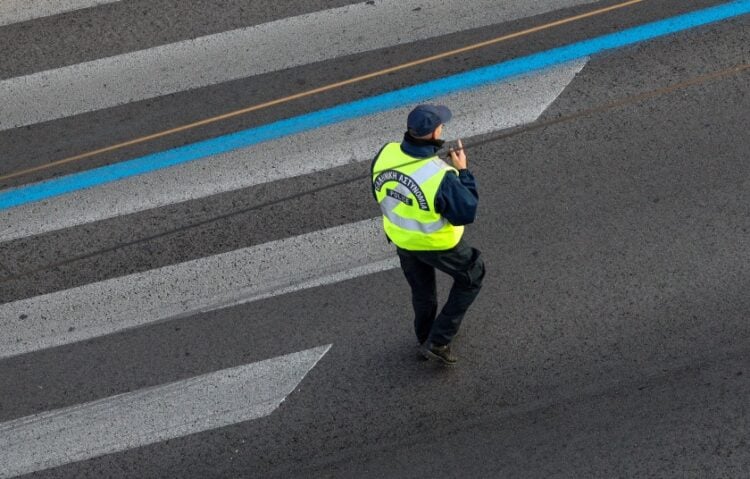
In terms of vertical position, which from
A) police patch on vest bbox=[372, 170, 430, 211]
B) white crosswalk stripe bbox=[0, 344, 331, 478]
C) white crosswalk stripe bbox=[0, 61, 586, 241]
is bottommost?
white crosswalk stripe bbox=[0, 344, 331, 478]

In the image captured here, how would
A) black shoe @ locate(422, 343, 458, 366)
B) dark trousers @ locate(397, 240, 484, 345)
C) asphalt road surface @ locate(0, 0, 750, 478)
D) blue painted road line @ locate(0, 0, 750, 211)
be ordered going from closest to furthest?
dark trousers @ locate(397, 240, 484, 345), asphalt road surface @ locate(0, 0, 750, 478), black shoe @ locate(422, 343, 458, 366), blue painted road line @ locate(0, 0, 750, 211)

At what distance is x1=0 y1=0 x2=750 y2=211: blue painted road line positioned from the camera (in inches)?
350

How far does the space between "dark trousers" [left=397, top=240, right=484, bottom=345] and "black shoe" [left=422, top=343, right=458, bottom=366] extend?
55 mm

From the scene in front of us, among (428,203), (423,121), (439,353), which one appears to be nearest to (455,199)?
(428,203)

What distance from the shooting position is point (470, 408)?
7262 mm

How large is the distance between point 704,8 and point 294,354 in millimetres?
4899

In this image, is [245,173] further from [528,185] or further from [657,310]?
[657,310]

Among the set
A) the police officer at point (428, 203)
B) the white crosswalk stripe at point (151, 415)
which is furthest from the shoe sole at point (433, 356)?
the white crosswalk stripe at point (151, 415)

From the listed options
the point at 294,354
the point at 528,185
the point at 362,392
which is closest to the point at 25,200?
the point at 294,354

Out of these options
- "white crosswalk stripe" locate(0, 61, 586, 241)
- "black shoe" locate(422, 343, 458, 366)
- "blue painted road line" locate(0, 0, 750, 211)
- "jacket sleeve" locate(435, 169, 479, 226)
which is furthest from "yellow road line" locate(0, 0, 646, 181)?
"jacket sleeve" locate(435, 169, 479, 226)

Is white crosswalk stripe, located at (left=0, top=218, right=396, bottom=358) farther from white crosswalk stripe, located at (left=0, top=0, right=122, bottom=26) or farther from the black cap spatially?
white crosswalk stripe, located at (left=0, top=0, right=122, bottom=26)

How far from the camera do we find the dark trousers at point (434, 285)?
22.2 feet

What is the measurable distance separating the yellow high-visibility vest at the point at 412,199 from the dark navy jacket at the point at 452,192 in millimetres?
34

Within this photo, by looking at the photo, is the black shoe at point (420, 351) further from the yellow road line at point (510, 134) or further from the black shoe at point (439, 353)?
the yellow road line at point (510, 134)
